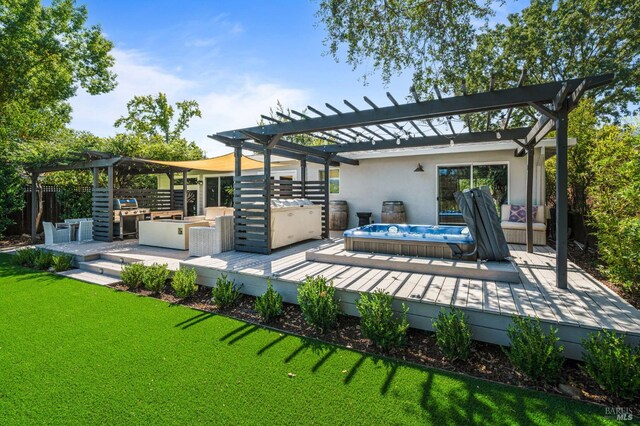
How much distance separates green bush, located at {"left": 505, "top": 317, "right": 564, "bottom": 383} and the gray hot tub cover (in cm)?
225

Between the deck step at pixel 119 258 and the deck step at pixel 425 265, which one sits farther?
the deck step at pixel 119 258

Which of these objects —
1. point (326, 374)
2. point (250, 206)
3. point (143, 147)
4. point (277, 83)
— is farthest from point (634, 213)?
point (143, 147)

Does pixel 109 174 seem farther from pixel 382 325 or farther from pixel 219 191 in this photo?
pixel 382 325

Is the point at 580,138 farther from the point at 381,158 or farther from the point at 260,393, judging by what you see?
the point at 260,393

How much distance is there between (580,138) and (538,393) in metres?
7.34

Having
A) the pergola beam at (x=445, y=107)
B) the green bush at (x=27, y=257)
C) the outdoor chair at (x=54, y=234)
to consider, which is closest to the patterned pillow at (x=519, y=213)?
the pergola beam at (x=445, y=107)

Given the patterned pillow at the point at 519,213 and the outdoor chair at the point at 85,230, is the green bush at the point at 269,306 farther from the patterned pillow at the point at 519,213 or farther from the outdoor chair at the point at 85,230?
the outdoor chair at the point at 85,230

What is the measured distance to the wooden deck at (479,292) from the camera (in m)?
2.91

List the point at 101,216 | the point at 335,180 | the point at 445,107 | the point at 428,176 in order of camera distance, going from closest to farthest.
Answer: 1. the point at 445,107
2. the point at 101,216
3. the point at 428,176
4. the point at 335,180

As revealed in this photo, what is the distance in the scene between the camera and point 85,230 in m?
8.82

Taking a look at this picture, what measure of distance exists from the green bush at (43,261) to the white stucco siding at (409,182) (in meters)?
7.69

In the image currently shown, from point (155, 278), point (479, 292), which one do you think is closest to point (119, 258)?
point (155, 278)

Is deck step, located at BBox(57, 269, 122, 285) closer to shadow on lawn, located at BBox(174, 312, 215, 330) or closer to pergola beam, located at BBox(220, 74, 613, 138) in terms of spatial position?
shadow on lawn, located at BBox(174, 312, 215, 330)

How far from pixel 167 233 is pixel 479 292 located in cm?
682
